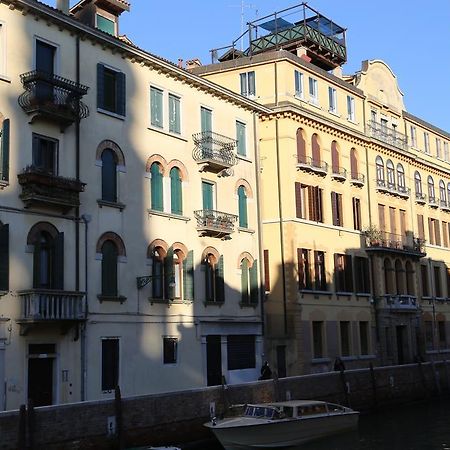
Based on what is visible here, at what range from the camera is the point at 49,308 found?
23.2 m

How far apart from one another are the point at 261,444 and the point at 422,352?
81.5 ft

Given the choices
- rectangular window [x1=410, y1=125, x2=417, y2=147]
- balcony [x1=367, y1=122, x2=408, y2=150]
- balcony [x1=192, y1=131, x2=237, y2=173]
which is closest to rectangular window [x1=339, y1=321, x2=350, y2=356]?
balcony [x1=367, y1=122, x2=408, y2=150]

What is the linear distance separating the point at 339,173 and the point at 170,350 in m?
16.4

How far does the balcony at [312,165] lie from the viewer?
123ft

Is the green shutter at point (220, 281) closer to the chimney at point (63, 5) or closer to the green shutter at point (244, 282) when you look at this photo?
the green shutter at point (244, 282)

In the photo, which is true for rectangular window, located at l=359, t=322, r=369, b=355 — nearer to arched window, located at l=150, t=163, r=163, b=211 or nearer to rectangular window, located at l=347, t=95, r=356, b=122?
rectangular window, located at l=347, t=95, r=356, b=122

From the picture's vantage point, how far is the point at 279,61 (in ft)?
123

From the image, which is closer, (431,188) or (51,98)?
(51,98)

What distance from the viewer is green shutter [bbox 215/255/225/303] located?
31.5 meters

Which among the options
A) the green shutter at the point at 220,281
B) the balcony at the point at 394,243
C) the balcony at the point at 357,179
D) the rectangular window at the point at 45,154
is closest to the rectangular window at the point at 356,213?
the balcony at the point at 394,243

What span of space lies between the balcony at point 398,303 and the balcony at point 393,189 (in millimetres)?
6281

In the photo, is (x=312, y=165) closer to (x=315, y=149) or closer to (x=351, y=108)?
(x=315, y=149)

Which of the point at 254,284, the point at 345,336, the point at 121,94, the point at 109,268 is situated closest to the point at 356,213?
the point at 345,336

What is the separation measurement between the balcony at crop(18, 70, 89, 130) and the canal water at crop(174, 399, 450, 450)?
38.7 feet
